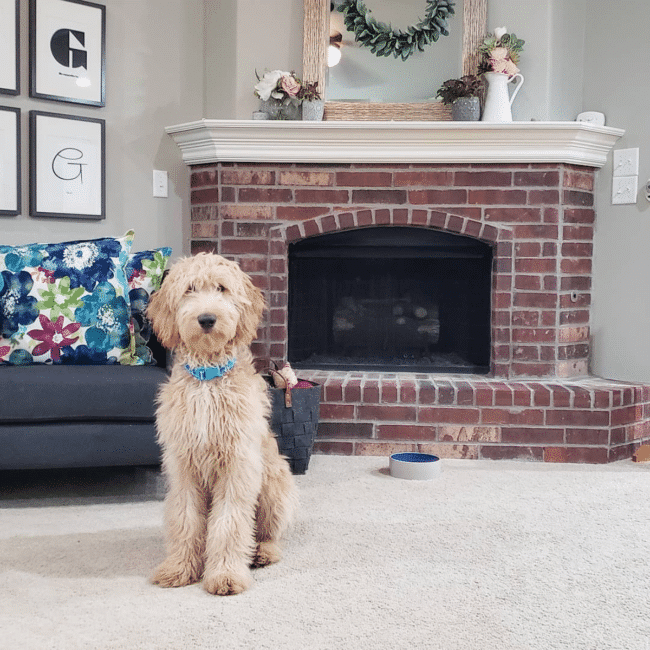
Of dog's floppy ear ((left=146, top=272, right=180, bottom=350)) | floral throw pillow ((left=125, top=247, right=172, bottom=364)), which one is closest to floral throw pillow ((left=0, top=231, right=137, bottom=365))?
floral throw pillow ((left=125, top=247, right=172, bottom=364))

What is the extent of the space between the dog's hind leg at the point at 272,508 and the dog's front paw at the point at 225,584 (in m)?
0.17

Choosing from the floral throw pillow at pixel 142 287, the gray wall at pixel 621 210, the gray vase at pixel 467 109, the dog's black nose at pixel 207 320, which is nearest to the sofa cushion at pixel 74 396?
the floral throw pillow at pixel 142 287

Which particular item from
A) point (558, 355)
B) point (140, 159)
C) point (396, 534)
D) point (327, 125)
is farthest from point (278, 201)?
point (396, 534)

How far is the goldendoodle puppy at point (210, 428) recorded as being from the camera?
5.71 ft

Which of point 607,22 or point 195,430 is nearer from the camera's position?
point 195,430

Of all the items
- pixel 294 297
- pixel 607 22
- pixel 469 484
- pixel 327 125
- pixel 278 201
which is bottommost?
pixel 469 484

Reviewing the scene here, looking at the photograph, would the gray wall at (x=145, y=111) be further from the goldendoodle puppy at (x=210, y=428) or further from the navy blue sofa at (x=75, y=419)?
the goldendoodle puppy at (x=210, y=428)

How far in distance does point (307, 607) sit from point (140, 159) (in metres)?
→ 2.40

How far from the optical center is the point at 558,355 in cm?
327

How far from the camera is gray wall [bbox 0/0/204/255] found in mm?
3326

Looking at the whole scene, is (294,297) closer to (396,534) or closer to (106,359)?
(106,359)

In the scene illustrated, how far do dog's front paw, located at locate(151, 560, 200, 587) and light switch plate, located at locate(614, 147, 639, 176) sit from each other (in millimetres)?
2622

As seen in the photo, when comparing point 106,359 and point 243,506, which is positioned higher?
point 106,359

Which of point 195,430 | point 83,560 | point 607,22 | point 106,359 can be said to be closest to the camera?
point 195,430
